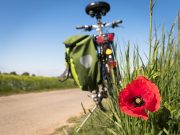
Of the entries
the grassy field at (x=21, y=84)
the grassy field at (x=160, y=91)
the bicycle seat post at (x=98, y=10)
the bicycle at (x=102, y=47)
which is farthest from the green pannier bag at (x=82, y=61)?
the grassy field at (x=21, y=84)

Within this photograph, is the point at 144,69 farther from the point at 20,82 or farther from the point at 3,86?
the point at 20,82

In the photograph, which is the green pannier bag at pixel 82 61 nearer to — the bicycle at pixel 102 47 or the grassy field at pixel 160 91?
the bicycle at pixel 102 47

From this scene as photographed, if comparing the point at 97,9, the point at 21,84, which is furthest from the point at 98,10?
the point at 21,84

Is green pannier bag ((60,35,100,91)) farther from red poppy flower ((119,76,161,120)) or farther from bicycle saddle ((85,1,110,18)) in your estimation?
red poppy flower ((119,76,161,120))

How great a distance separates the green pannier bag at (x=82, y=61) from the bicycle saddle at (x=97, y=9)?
56 centimetres

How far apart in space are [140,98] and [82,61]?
167 cm

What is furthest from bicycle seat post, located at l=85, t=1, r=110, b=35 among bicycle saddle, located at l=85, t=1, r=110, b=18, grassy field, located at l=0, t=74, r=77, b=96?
grassy field, located at l=0, t=74, r=77, b=96

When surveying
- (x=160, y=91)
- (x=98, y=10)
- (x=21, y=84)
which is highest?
(x=98, y=10)

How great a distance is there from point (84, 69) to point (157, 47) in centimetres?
156

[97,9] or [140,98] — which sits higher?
[97,9]

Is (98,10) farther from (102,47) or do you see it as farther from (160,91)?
(160,91)

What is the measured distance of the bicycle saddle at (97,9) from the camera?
12.6 ft

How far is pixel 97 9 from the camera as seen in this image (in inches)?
153

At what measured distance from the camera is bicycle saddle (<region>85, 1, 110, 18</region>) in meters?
3.85
